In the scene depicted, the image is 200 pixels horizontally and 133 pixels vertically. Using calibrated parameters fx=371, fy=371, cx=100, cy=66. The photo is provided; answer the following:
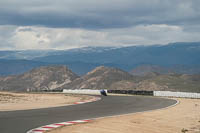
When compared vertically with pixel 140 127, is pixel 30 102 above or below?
above

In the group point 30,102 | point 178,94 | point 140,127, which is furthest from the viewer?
point 178,94

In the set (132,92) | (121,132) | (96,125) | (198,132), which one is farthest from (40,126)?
(132,92)

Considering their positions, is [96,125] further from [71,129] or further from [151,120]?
[151,120]

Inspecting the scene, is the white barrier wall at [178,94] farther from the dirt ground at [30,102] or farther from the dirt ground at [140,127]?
the dirt ground at [140,127]

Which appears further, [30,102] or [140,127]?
[30,102]

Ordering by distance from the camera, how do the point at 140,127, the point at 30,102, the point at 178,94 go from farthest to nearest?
the point at 178,94 < the point at 30,102 < the point at 140,127

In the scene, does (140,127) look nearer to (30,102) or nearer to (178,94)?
(30,102)

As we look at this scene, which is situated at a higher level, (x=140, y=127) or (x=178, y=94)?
(x=178, y=94)

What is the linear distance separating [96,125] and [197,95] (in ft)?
124

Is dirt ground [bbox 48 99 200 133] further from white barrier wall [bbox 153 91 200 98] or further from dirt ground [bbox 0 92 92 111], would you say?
white barrier wall [bbox 153 91 200 98]

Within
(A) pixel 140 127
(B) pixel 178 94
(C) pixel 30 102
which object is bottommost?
(A) pixel 140 127

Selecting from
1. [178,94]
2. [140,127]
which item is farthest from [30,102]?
[140,127]

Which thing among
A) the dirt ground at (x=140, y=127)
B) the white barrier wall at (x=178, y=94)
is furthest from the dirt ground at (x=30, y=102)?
the white barrier wall at (x=178, y=94)

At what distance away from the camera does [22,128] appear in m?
19.2
